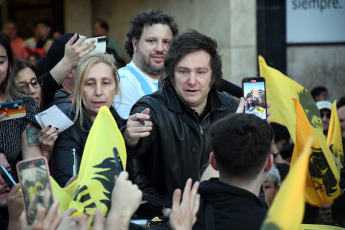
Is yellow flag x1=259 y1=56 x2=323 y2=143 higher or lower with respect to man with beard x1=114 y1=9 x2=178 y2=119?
lower

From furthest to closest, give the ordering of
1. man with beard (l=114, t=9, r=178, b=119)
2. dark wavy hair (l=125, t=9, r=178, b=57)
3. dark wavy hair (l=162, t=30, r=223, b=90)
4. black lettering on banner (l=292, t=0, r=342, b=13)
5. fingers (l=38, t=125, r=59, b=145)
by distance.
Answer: black lettering on banner (l=292, t=0, r=342, b=13) < dark wavy hair (l=125, t=9, r=178, b=57) < man with beard (l=114, t=9, r=178, b=119) < dark wavy hair (l=162, t=30, r=223, b=90) < fingers (l=38, t=125, r=59, b=145)

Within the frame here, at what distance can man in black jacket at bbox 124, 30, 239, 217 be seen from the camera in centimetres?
427

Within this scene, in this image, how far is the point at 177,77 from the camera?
449cm

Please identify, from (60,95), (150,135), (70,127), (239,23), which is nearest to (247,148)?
(150,135)

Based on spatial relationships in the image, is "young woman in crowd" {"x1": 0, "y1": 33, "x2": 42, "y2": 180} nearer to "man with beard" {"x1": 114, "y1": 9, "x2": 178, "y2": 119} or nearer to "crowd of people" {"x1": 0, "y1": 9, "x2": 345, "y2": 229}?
"crowd of people" {"x1": 0, "y1": 9, "x2": 345, "y2": 229}

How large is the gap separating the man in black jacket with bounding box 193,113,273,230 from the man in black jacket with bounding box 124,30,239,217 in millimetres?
902

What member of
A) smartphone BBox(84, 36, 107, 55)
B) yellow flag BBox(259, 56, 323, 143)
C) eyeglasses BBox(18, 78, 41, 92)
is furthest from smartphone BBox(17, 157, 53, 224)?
yellow flag BBox(259, 56, 323, 143)

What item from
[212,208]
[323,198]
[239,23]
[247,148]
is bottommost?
[323,198]

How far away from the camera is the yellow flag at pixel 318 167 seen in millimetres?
4785

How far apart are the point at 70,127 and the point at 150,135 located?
581 millimetres

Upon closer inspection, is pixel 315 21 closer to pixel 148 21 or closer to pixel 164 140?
pixel 148 21

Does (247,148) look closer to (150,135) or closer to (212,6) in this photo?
(150,135)

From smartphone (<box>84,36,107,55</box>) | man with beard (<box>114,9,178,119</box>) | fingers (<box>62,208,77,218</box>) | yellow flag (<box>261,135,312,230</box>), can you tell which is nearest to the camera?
yellow flag (<box>261,135,312,230</box>)

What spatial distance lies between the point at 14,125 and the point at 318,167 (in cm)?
208
